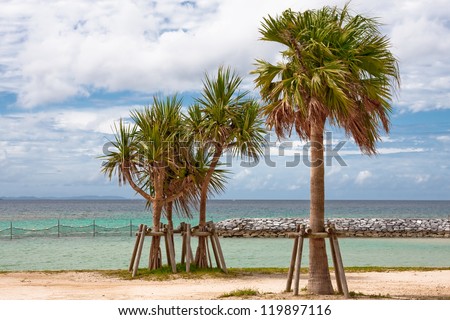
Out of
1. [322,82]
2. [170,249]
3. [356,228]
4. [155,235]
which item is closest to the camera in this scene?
[322,82]

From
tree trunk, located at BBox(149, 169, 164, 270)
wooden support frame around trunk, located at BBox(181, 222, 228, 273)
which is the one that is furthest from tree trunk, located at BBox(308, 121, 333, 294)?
tree trunk, located at BBox(149, 169, 164, 270)

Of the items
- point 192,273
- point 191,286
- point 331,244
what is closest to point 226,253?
point 192,273

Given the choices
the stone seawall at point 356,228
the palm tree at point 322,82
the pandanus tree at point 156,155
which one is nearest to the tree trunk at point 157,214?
the pandanus tree at point 156,155

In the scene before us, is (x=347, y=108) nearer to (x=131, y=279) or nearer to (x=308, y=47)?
(x=308, y=47)

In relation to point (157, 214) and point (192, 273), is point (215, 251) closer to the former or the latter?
point (192, 273)

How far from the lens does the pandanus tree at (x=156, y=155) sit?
A: 1983 cm

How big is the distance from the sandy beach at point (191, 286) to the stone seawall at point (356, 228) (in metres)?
28.2

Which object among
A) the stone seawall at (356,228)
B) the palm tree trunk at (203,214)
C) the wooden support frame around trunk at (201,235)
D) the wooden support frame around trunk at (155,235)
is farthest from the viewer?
the stone seawall at (356,228)

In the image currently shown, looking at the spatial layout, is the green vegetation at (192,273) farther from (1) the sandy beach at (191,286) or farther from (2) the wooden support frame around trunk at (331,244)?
(2) the wooden support frame around trunk at (331,244)

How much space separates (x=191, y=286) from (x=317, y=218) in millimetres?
4473

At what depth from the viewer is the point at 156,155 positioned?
1961 centimetres

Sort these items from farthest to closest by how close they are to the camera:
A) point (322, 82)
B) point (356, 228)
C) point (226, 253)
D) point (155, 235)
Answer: point (356, 228), point (226, 253), point (155, 235), point (322, 82)

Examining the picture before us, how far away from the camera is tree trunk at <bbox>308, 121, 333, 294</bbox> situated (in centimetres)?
1433

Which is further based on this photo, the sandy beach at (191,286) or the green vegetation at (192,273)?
the green vegetation at (192,273)
